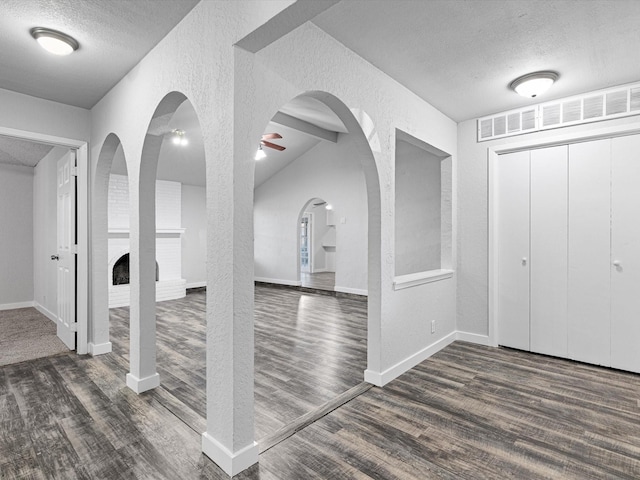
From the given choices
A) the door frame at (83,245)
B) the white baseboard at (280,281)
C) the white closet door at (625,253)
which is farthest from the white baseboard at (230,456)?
the white baseboard at (280,281)

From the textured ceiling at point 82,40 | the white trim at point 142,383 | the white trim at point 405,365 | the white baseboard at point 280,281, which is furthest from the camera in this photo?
the white baseboard at point 280,281

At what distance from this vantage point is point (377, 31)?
229 cm

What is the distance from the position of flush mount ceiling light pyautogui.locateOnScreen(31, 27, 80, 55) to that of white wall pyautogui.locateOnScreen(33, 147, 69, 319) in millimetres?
2424

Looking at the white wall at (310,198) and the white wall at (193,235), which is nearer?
the white wall at (310,198)

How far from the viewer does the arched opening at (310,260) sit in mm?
2688

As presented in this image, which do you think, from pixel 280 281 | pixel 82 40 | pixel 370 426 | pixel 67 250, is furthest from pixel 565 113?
pixel 280 281

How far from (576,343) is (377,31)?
3.40 m

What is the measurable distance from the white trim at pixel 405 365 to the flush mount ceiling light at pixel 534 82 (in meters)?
2.52

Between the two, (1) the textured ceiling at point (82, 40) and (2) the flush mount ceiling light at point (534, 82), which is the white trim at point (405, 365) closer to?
(2) the flush mount ceiling light at point (534, 82)

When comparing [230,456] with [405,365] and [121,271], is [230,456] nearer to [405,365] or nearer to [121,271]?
[405,365]

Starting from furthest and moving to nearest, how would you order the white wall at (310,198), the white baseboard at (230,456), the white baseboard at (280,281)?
the white baseboard at (280,281), the white wall at (310,198), the white baseboard at (230,456)

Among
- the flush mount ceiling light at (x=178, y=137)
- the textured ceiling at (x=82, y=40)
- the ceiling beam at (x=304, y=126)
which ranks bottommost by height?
the textured ceiling at (x=82, y=40)

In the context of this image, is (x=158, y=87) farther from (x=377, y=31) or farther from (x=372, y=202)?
(x=372, y=202)

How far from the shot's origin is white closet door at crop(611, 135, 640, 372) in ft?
10.1
